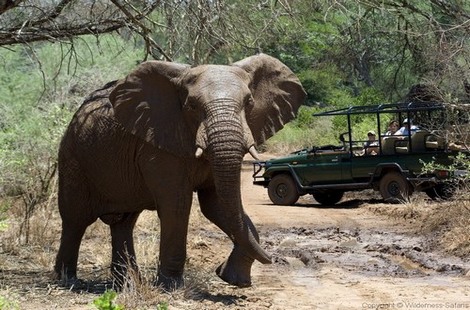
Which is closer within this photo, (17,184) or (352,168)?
(17,184)

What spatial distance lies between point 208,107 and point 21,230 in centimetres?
540

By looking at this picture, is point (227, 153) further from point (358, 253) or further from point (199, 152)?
point (358, 253)

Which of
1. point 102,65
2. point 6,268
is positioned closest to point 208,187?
point 6,268

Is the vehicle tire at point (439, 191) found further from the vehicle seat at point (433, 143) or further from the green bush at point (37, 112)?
the green bush at point (37, 112)

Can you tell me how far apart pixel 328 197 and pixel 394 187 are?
268cm

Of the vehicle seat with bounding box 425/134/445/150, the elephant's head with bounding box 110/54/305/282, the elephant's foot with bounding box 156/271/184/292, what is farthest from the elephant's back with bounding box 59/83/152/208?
the vehicle seat with bounding box 425/134/445/150

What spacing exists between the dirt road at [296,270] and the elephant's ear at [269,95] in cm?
162

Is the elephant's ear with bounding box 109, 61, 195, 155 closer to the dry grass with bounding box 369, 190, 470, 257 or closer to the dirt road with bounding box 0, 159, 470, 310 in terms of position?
the dirt road with bounding box 0, 159, 470, 310

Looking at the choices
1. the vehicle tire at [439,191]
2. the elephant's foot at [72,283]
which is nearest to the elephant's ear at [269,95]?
the elephant's foot at [72,283]

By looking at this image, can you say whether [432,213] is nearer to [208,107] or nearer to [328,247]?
[328,247]

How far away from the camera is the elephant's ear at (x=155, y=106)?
962 cm

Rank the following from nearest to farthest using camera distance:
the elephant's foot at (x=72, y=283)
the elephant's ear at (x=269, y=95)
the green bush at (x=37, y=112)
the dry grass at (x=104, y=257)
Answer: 1. the dry grass at (x=104, y=257)
2. the elephant's ear at (x=269, y=95)
3. the elephant's foot at (x=72, y=283)
4. the green bush at (x=37, y=112)

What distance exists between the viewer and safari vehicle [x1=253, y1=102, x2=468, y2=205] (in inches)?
736

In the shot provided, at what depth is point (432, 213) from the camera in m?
16.3
